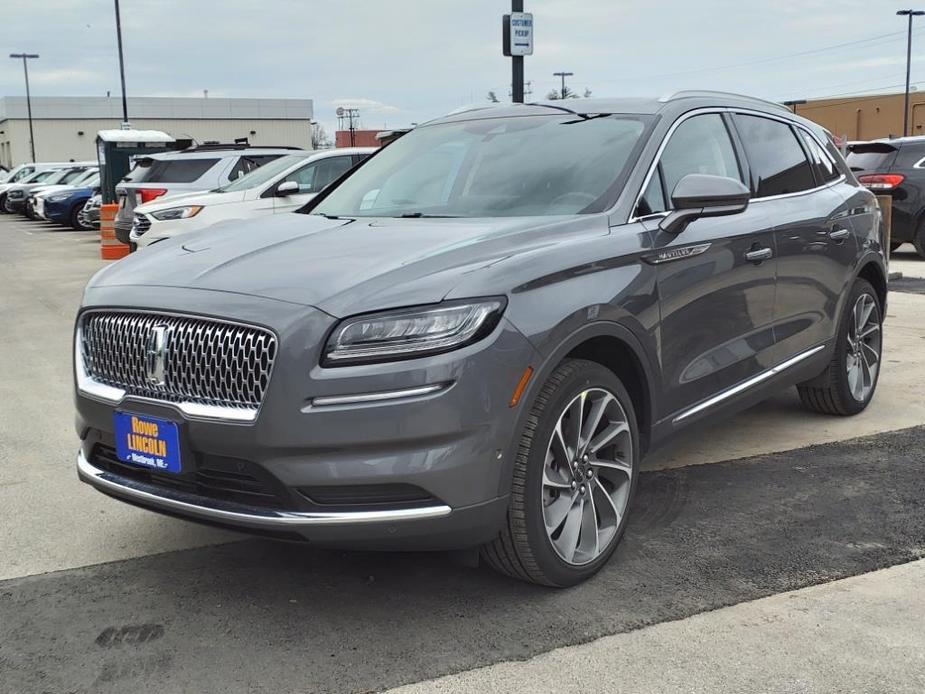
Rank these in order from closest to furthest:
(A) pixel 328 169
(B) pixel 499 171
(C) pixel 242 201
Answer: (B) pixel 499 171, (C) pixel 242 201, (A) pixel 328 169

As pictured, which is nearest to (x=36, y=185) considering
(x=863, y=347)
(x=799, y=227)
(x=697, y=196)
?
(x=863, y=347)

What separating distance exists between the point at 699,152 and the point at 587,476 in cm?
172

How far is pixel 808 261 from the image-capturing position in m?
4.87

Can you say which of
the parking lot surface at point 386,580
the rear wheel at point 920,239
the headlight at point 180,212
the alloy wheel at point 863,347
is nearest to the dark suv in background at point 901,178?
the rear wheel at point 920,239

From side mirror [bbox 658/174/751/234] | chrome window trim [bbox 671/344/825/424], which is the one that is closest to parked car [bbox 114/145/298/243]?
chrome window trim [bbox 671/344/825/424]

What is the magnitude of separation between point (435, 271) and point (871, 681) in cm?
176

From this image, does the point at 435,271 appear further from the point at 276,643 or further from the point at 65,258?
the point at 65,258

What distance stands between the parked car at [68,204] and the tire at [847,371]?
21839 mm

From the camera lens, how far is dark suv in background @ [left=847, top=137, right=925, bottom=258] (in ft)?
42.9

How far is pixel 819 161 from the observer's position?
545cm

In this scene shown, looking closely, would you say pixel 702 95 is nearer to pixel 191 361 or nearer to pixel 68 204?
pixel 191 361

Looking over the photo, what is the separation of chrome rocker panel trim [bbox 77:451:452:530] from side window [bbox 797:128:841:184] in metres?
3.47

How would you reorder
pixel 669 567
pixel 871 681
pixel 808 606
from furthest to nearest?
pixel 669 567, pixel 808 606, pixel 871 681

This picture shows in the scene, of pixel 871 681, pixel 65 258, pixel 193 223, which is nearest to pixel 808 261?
pixel 871 681
